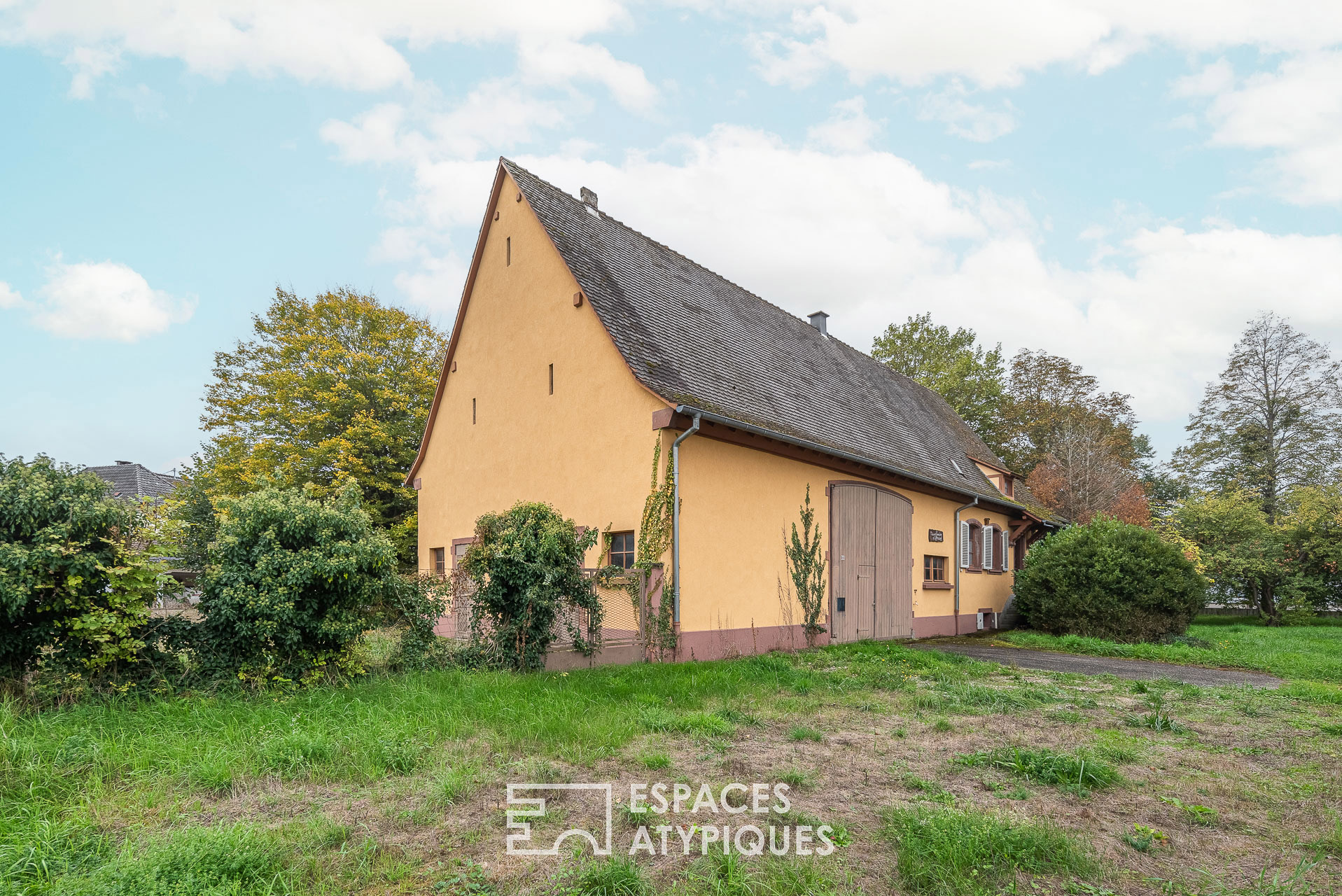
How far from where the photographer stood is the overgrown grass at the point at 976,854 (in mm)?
3182

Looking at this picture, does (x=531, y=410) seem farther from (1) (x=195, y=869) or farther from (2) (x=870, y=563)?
(1) (x=195, y=869)

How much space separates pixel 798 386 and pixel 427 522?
27.1ft

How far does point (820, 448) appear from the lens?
11.5 metres

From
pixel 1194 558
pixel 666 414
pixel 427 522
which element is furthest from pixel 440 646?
pixel 1194 558

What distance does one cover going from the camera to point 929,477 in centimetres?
1461

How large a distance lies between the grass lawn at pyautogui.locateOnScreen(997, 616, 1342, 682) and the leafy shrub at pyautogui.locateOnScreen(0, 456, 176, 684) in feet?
43.7

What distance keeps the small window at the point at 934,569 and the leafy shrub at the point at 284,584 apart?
11.7m

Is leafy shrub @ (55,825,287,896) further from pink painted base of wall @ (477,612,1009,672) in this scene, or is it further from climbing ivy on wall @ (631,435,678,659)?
climbing ivy on wall @ (631,435,678,659)

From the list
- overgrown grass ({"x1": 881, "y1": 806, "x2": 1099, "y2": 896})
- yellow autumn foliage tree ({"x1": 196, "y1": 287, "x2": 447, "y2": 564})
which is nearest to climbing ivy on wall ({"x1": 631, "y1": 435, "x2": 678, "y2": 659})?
overgrown grass ({"x1": 881, "y1": 806, "x2": 1099, "y2": 896})

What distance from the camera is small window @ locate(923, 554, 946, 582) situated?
51.0ft

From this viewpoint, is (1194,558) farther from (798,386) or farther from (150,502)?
(150,502)

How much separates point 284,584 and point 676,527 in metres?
4.84

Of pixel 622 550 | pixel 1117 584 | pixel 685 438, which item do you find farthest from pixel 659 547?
pixel 1117 584

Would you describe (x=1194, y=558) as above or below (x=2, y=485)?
below
